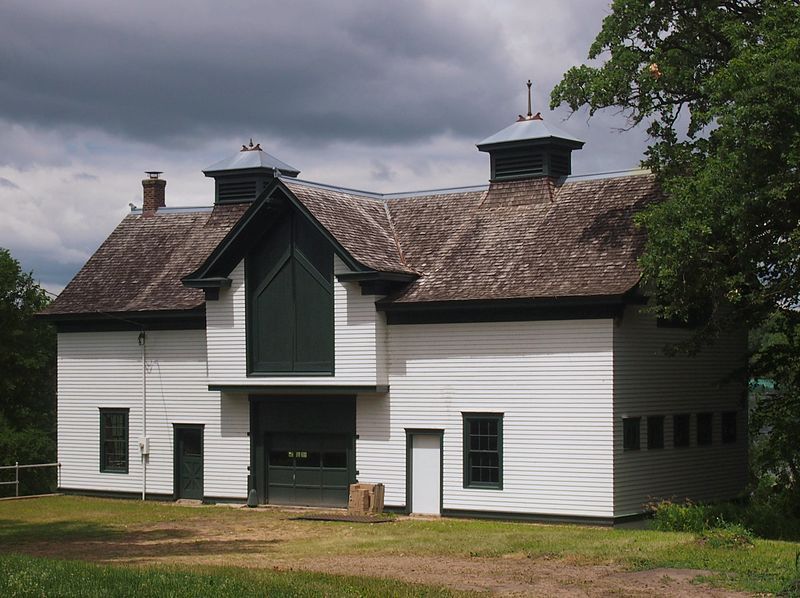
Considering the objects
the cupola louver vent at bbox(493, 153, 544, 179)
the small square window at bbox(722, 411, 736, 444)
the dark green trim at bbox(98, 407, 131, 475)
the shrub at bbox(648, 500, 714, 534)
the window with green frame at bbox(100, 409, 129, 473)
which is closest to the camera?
the shrub at bbox(648, 500, 714, 534)

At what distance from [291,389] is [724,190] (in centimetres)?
1312

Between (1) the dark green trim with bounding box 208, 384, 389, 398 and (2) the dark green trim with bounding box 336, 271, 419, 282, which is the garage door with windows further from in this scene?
(2) the dark green trim with bounding box 336, 271, 419, 282

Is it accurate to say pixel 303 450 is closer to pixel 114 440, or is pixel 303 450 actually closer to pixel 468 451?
pixel 468 451

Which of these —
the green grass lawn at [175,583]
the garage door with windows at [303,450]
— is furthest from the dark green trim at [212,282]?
the green grass lawn at [175,583]

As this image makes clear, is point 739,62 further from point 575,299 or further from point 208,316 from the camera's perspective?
point 208,316

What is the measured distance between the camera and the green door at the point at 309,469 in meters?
34.3

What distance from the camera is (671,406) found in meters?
32.4

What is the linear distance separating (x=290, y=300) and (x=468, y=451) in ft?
20.2

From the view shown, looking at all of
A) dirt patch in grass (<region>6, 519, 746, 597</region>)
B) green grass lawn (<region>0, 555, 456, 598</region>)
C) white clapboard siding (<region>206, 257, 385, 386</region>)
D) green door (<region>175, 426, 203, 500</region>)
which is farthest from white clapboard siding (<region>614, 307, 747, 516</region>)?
green door (<region>175, 426, 203, 500</region>)

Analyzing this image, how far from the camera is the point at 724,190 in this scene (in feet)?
83.6

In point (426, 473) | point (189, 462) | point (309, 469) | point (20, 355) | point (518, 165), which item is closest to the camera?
point (426, 473)

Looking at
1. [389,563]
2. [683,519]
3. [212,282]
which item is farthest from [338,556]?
[212,282]

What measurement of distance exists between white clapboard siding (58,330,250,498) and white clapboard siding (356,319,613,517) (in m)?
4.39

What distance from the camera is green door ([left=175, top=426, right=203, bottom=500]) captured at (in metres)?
37.0
